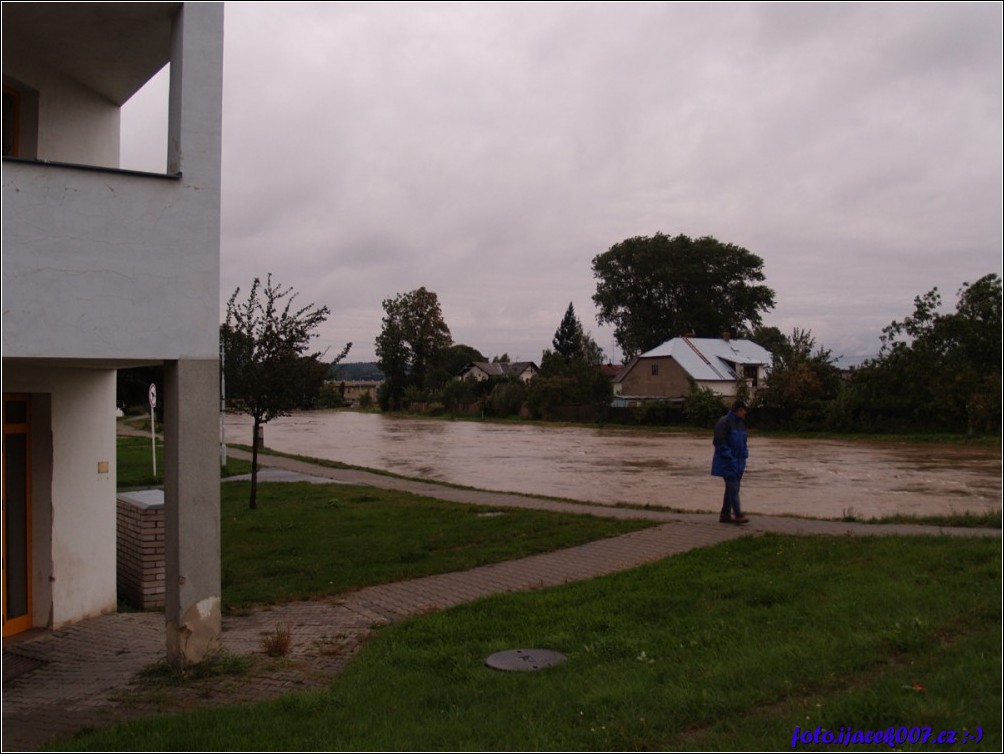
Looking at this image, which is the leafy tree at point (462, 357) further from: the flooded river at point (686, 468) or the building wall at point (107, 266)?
the building wall at point (107, 266)

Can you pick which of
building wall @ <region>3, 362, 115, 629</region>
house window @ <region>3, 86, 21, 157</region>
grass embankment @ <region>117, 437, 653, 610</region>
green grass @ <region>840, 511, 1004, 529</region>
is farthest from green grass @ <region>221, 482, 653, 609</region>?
house window @ <region>3, 86, 21, 157</region>

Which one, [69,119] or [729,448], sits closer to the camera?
[69,119]

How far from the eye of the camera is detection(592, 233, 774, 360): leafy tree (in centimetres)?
8412

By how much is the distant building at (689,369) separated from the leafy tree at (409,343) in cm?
3069

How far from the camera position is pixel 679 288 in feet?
281

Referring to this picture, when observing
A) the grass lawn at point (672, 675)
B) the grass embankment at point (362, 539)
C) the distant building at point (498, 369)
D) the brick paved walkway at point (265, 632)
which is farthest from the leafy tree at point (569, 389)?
the grass lawn at point (672, 675)

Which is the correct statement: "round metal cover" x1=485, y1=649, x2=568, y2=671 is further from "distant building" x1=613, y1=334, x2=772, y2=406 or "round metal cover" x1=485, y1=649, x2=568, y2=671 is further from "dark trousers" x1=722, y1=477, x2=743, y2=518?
"distant building" x1=613, y1=334, x2=772, y2=406

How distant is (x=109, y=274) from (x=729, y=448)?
8534 mm

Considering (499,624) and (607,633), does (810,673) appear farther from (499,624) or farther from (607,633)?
(499,624)

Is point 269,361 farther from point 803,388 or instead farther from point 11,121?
point 803,388

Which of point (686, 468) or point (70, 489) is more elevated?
point (70, 489)

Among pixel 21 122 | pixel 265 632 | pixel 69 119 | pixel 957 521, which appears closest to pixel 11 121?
pixel 21 122

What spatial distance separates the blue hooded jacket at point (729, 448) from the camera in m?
12.2

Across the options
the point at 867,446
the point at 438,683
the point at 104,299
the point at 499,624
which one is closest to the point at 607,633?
the point at 499,624
